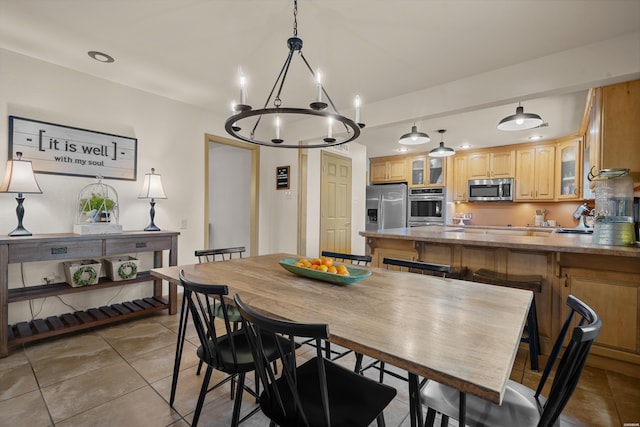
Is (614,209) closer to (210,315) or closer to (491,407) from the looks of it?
(491,407)

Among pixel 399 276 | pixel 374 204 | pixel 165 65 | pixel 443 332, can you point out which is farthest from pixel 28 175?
pixel 374 204

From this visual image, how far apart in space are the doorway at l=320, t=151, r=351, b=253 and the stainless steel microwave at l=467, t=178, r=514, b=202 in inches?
97.1

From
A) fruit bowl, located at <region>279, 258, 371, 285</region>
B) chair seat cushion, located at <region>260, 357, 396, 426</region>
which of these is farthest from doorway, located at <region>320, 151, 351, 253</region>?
chair seat cushion, located at <region>260, 357, 396, 426</region>

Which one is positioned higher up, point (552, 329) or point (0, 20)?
point (0, 20)

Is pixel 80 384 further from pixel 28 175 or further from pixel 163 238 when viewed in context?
pixel 28 175

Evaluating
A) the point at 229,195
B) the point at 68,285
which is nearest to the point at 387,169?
the point at 229,195

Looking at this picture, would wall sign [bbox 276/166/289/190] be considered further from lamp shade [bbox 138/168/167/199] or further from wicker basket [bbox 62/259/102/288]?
wicker basket [bbox 62/259/102/288]

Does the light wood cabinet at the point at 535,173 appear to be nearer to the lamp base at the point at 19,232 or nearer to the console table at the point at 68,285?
the console table at the point at 68,285

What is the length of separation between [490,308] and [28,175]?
332 centimetres

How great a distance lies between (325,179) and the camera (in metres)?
4.84

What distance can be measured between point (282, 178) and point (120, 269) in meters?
2.40

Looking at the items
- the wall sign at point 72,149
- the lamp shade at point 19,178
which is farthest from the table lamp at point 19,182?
the wall sign at point 72,149

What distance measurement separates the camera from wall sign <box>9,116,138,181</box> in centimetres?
255

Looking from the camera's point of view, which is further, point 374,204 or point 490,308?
point 374,204
